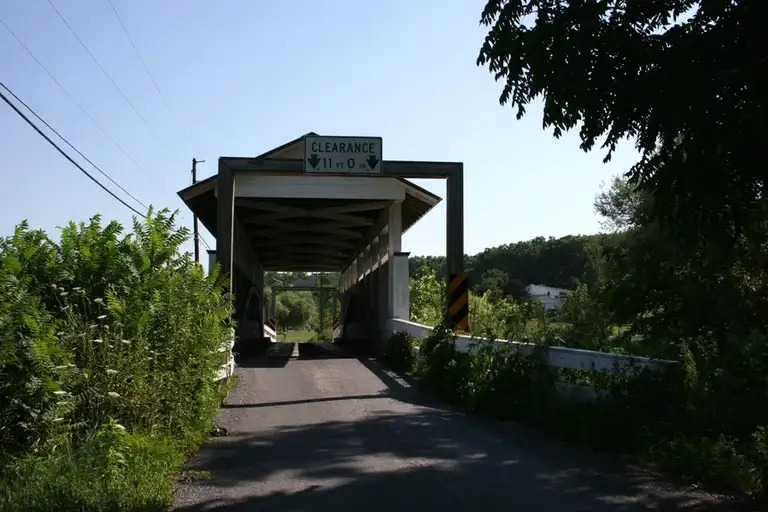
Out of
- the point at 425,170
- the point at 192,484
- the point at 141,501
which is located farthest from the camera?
the point at 425,170

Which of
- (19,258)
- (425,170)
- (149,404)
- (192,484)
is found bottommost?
(192,484)

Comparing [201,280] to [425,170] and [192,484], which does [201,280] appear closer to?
Answer: [192,484]

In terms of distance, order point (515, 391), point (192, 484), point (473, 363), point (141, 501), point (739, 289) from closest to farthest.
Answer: point (141, 501)
point (192, 484)
point (739, 289)
point (515, 391)
point (473, 363)

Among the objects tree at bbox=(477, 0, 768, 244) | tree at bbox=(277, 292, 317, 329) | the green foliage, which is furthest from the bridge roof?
tree at bbox=(277, 292, 317, 329)

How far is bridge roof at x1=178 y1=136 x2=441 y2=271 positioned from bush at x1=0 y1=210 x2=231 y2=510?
21.0ft

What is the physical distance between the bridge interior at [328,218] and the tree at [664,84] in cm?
1012

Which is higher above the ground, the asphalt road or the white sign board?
the white sign board

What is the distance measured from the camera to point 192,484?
263 inches

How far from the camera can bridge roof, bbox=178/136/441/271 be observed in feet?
55.1

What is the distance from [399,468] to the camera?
23.5 ft

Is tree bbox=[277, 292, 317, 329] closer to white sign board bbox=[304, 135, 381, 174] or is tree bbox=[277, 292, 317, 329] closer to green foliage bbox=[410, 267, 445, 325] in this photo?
green foliage bbox=[410, 267, 445, 325]

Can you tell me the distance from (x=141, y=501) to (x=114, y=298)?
2.63 m

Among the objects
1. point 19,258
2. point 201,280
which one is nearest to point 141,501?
→ point 19,258

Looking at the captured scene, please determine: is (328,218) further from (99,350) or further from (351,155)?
(99,350)
